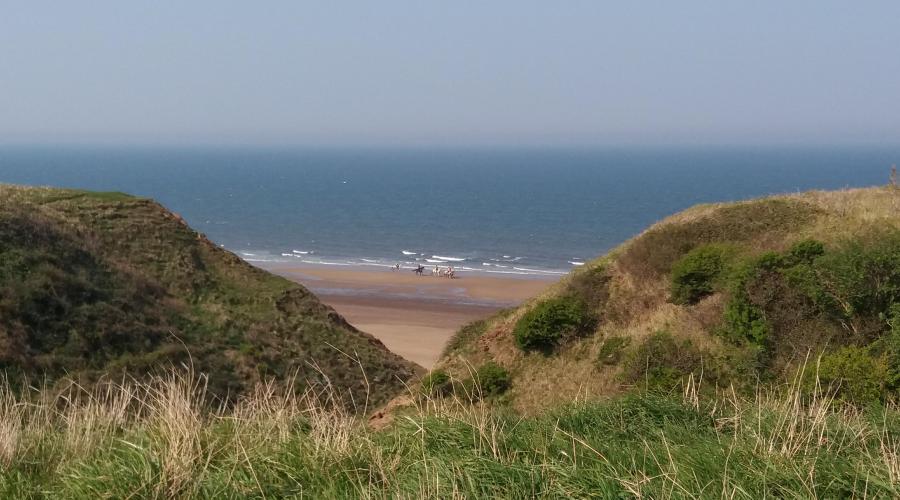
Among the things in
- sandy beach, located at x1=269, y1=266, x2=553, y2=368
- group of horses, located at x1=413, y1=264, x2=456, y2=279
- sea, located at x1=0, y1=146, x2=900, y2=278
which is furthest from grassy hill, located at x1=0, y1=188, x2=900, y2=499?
sea, located at x1=0, y1=146, x2=900, y2=278

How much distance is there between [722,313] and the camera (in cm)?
1606

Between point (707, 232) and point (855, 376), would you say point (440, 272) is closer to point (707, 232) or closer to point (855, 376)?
point (707, 232)

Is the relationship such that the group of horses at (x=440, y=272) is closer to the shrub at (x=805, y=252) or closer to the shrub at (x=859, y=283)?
the shrub at (x=805, y=252)

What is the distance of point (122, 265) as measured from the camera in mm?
30000

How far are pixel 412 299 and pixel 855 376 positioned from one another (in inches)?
1459

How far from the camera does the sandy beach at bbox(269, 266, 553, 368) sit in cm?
3812

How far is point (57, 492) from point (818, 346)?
39.8 ft

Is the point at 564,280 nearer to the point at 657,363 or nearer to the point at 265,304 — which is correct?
the point at 657,363

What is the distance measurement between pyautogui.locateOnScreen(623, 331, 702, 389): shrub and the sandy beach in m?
17.8

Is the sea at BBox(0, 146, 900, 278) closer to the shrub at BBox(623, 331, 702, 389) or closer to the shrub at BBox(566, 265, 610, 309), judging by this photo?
the shrub at BBox(566, 265, 610, 309)

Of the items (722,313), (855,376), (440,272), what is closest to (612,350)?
Result: (722,313)

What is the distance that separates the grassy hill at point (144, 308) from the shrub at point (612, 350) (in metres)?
5.57

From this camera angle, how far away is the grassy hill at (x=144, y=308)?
22.7 m

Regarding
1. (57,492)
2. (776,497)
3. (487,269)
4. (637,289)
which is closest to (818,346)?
(637,289)
